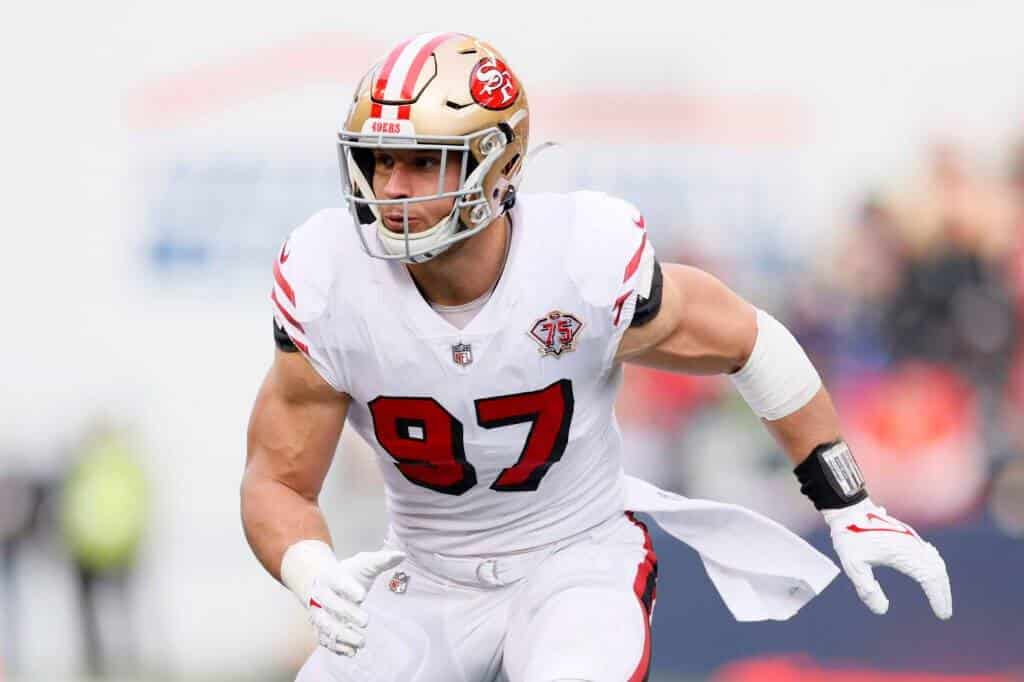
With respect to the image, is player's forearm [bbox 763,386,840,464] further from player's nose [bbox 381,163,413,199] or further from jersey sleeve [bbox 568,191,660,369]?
player's nose [bbox 381,163,413,199]

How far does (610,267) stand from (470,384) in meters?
0.35

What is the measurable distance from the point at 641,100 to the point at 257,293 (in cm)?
191

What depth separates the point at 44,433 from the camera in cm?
869

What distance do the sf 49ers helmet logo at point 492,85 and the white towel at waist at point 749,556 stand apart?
92 cm

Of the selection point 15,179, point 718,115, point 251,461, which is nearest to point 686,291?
point 251,461

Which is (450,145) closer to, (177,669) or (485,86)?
(485,86)

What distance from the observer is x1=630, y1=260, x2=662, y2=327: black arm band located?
3941mm

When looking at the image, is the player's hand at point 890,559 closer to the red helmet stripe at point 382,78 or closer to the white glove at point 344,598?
the white glove at point 344,598

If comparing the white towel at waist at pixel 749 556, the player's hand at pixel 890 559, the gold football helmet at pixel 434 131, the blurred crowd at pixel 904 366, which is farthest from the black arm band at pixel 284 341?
the blurred crowd at pixel 904 366

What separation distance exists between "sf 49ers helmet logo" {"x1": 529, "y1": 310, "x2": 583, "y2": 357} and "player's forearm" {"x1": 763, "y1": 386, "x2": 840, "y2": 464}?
625mm

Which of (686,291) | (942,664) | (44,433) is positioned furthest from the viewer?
(44,433)

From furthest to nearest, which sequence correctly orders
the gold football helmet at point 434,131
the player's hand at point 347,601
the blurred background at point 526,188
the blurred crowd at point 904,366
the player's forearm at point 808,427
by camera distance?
the blurred background at point 526,188 → the blurred crowd at point 904,366 → the player's forearm at point 808,427 → the gold football helmet at point 434,131 → the player's hand at point 347,601

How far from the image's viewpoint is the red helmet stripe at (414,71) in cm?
378

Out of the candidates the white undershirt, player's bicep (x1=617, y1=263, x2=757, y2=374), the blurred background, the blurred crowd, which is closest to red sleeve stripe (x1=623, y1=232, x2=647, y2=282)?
player's bicep (x1=617, y1=263, x2=757, y2=374)
